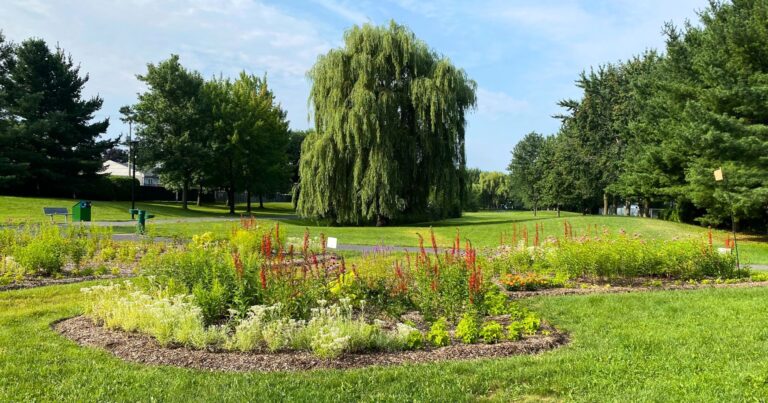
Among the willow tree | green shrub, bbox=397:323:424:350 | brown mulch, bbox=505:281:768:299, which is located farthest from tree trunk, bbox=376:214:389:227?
green shrub, bbox=397:323:424:350

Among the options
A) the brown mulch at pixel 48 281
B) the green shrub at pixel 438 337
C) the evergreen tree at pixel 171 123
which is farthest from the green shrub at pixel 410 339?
the evergreen tree at pixel 171 123

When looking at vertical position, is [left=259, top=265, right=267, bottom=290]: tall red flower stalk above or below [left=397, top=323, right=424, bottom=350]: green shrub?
above

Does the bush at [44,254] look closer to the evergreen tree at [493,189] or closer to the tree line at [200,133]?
the tree line at [200,133]

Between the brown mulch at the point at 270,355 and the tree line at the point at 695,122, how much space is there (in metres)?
15.1

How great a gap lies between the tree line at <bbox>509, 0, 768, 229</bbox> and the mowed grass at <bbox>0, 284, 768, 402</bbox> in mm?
13624

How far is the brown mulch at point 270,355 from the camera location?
14.6 feet

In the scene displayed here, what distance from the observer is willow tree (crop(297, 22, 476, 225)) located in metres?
23.8

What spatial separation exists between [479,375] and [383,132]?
20.2m

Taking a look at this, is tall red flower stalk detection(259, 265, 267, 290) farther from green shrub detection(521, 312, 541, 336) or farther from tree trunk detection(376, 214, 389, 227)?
tree trunk detection(376, 214, 389, 227)

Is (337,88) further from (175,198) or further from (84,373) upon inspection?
(175,198)

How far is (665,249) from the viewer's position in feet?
30.7

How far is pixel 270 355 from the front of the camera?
467 cm

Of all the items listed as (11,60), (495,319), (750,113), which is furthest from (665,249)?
(11,60)

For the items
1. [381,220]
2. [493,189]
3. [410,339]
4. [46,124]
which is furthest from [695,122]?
[493,189]
